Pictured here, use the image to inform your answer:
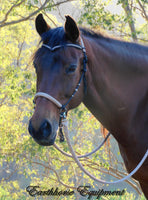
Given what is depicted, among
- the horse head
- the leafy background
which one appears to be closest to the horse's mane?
the horse head

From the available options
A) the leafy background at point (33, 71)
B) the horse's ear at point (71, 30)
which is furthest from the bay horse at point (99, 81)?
the leafy background at point (33, 71)

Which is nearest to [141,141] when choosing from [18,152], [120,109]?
[120,109]

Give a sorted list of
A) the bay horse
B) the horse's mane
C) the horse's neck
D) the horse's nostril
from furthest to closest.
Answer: the horse's mane → the horse's neck → the bay horse → the horse's nostril

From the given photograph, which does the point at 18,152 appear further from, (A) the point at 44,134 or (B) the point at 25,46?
(B) the point at 25,46

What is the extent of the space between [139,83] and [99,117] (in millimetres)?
495

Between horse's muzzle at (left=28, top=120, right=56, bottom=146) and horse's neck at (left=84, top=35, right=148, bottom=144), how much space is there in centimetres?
56

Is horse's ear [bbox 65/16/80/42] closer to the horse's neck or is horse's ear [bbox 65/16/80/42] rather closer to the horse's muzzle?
the horse's neck

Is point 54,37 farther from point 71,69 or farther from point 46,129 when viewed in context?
point 46,129

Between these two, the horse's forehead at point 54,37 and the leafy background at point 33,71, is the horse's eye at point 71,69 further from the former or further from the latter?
the leafy background at point 33,71

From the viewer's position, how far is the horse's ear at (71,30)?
2.12 meters

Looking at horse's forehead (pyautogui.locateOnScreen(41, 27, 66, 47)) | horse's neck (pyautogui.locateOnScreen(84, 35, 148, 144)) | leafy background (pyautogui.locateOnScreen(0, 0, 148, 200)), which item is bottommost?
leafy background (pyautogui.locateOnScreen(0, 0, 148, 200))

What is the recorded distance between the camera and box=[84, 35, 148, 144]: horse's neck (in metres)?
2.32

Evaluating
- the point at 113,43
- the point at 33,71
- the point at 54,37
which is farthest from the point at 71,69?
the point at 33,71

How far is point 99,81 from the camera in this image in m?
2.32
